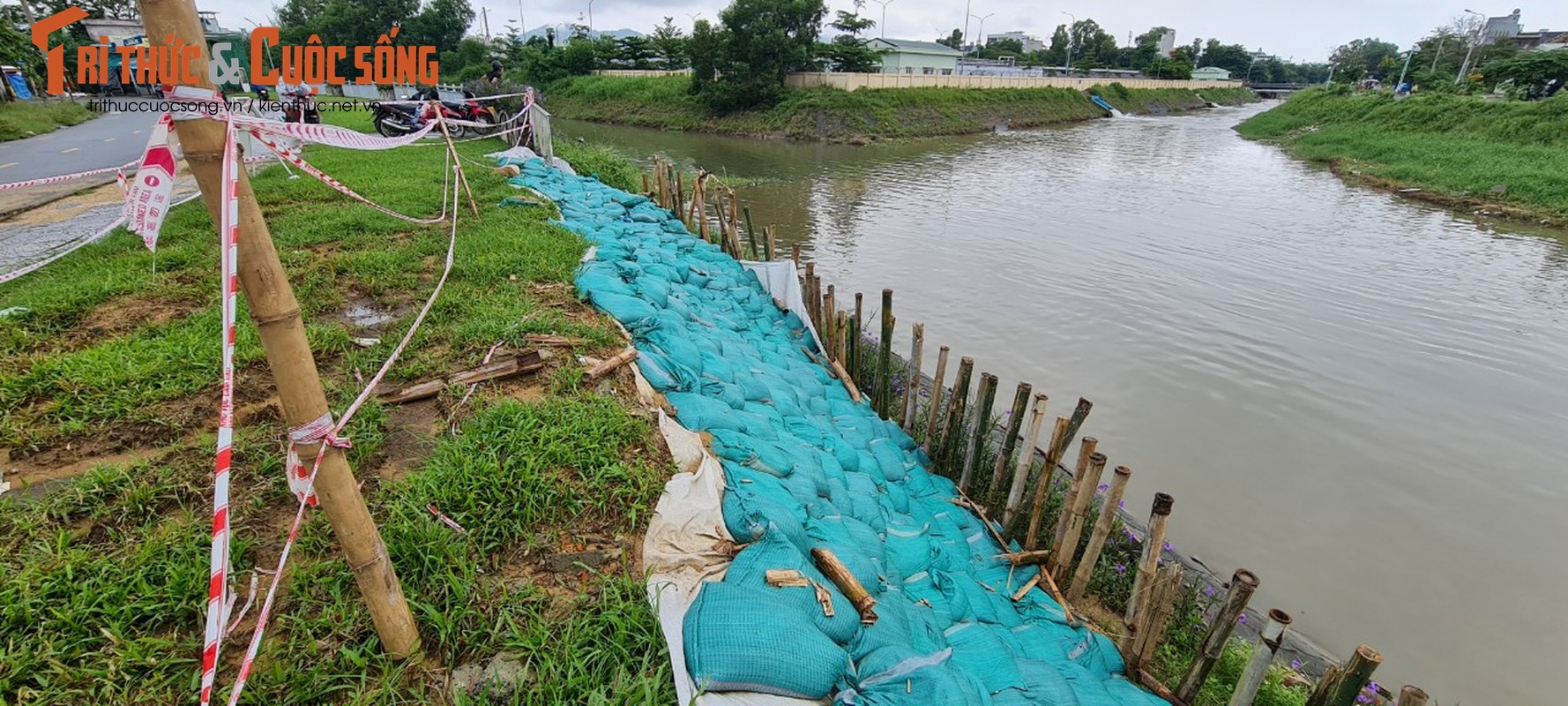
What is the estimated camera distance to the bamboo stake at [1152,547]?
3.04m

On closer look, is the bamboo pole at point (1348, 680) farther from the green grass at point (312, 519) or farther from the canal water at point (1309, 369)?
the green grass at point (312, 519)

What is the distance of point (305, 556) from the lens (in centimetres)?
243

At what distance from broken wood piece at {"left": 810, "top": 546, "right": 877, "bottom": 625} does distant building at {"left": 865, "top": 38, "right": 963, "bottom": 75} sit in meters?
44.5

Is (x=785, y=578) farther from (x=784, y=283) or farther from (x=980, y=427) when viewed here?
(x=784, y=283)

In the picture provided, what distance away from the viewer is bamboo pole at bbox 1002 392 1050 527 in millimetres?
3854

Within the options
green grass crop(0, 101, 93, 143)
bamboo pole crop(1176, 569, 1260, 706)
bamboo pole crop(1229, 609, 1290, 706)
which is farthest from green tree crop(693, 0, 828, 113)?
bamboo pole crop(1229, 609, 1290, 706)

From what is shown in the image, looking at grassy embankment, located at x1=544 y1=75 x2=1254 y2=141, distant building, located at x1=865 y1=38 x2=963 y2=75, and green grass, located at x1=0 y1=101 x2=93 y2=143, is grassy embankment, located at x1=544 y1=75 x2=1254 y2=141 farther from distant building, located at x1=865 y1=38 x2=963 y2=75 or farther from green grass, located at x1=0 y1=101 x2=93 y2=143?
green grass, located at x1=0 y1=101 x2=93 y2=143

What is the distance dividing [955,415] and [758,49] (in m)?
31.2

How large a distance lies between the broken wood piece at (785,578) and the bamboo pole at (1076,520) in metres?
1.73

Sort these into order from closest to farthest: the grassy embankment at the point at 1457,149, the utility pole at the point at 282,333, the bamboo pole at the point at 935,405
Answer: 1. the utility pole at the point at 282,333
2. the bamboo pole at the point at 935,405
3. the grassy embankment at the point at 1457,149

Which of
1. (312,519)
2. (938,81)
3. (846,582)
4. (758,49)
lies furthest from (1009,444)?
(938,81)

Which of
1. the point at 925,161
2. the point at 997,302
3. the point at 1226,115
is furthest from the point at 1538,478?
the point at 1226,115

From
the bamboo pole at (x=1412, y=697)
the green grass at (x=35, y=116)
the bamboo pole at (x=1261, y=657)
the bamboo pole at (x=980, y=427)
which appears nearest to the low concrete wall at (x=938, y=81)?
the green grass at (x=35, y=116)

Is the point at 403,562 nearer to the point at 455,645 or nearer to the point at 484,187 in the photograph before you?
the point at 455,645
